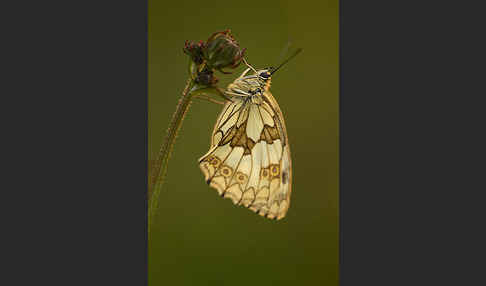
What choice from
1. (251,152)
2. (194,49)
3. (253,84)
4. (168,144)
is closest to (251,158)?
(251,152)

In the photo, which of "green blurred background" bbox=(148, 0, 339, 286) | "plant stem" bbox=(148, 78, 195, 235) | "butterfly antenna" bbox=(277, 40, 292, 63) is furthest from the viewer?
"butterfly antenna" bbox=(277, 40, 292, 63)

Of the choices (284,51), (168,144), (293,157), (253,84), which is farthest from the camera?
(293,157)

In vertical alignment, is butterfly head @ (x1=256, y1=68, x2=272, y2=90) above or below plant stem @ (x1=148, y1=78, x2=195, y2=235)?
above

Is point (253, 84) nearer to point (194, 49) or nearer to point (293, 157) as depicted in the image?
point (194, 49)

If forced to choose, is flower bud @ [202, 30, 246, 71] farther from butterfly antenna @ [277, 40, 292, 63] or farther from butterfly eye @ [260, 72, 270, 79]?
butterfly antenna @ [277, 40, 292, 63]

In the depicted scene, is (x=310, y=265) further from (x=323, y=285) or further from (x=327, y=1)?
(x=327, y=1)

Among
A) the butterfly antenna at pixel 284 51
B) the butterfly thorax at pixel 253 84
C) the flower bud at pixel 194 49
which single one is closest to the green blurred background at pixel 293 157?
the butterfly antenna at pixel 284 51

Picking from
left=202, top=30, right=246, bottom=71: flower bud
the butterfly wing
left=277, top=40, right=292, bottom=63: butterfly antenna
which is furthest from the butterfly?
left=277, top=40, right=292, bottom=63: butterfly antenna

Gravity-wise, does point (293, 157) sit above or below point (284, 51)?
below
